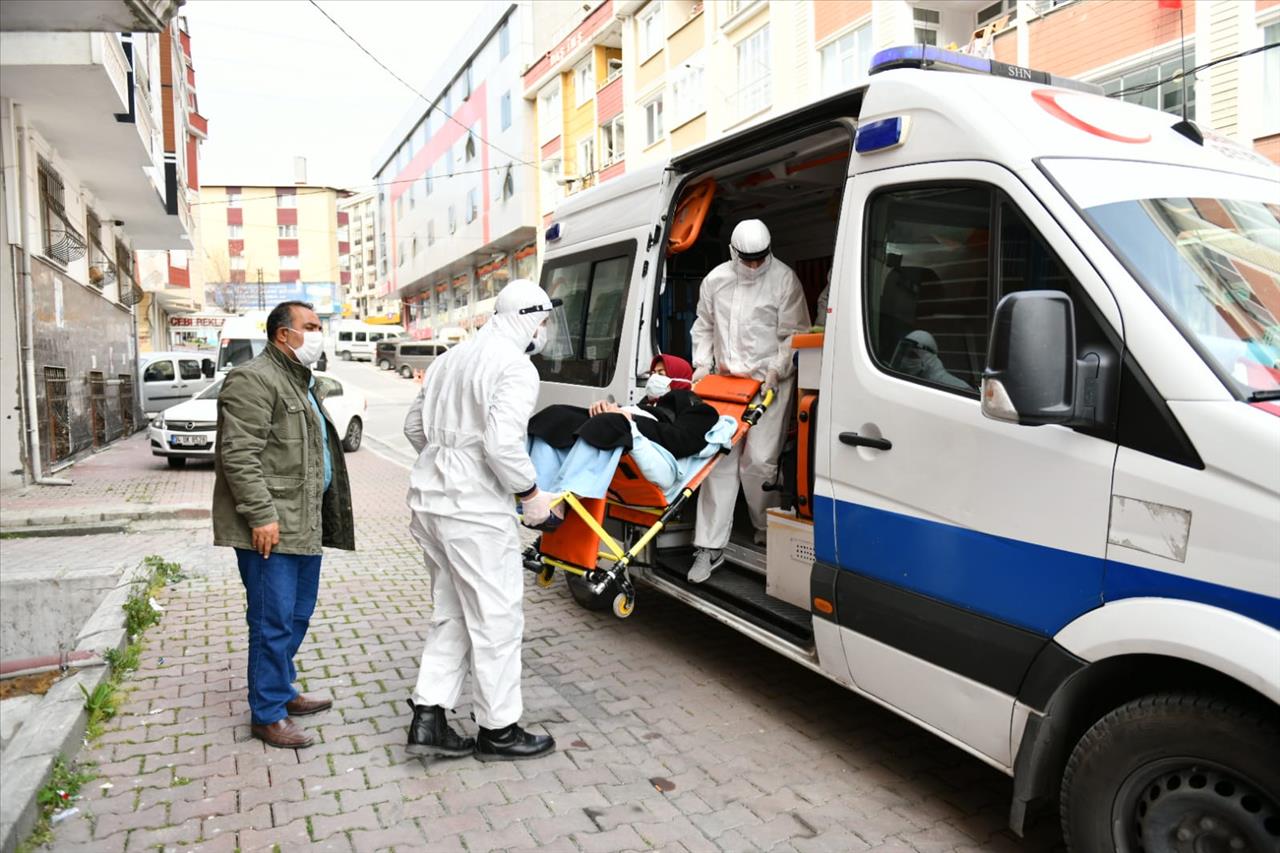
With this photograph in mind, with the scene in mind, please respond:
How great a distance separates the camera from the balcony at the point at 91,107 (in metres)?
10.7

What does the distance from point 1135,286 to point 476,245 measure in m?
48.3

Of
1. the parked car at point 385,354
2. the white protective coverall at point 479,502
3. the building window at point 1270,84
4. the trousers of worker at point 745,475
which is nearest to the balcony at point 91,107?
the white protective coverall at point 479,502

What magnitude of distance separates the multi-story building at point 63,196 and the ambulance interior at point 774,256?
664cm

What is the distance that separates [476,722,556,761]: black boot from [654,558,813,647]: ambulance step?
1152mm

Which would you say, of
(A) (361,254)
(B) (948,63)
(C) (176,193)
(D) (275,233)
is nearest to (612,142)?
(C) (176,193)

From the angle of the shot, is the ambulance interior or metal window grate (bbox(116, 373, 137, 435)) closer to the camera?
the ambulance interior

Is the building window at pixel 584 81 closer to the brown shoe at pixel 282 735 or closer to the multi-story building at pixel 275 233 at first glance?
the brown shoe at pixel 282 735

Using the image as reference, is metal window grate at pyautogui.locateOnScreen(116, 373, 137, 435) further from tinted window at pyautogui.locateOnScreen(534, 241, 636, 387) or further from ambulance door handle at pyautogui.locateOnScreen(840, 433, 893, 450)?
ambulance door handle at pyautogui.locateOnScreen(840, 433, 893, 450)

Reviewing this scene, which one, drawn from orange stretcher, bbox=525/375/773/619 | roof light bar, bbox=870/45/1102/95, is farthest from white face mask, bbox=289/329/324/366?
roof light bar, bbox=870/45/1102/95

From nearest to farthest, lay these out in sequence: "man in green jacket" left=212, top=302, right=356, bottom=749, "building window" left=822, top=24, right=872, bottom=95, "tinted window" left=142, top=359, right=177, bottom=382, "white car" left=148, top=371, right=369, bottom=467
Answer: "man in green jacket" left=212, top=302, right=356, bottom=749
"white car" left=148, top=371, right=369, bottom=467
"building window" left=822, top=24, right=872, bottom=95
"tinted window" left=142, top=359, right=177, bottom=382

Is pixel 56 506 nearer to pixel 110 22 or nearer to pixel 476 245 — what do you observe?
pixel 110 22

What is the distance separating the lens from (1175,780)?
2510 mm

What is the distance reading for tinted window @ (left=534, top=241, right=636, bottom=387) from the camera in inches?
227

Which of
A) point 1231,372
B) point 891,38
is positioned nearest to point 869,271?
point 1231,372
